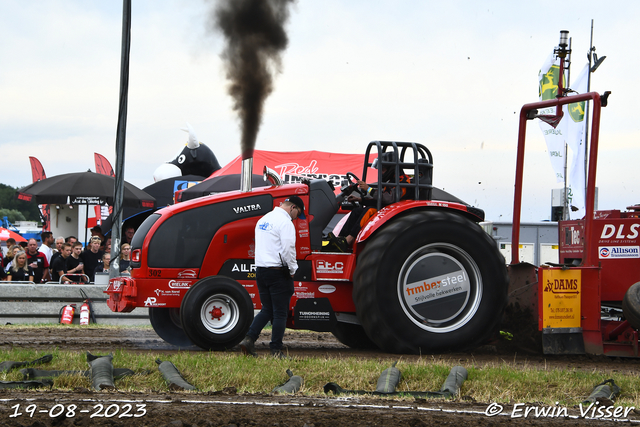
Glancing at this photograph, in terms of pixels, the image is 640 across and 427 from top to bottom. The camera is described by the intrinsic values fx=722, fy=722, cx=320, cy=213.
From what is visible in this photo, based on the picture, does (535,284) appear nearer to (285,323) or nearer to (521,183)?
(521,183)

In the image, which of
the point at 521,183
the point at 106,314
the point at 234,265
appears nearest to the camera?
the point at 234,265

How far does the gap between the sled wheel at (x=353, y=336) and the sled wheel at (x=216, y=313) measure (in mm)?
1644

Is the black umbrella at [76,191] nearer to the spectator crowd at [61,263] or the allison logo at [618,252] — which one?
the spectator crowd at [61,263]

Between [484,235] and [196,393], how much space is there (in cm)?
388

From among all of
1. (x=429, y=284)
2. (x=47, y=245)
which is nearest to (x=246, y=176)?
(x=429, y=284)

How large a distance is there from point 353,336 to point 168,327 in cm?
215

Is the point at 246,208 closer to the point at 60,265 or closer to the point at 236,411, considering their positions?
the point at 236,411

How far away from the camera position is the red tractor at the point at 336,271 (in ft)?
23.7

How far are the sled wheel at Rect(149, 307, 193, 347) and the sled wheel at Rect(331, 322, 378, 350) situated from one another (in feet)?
5.87

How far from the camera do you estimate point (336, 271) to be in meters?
7.64

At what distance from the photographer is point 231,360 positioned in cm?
603

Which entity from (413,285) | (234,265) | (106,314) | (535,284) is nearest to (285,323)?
(234,265)

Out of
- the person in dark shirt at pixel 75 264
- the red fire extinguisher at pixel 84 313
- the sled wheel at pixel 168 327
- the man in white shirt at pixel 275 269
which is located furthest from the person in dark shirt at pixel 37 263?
the man in white shirt at pixel 275 269

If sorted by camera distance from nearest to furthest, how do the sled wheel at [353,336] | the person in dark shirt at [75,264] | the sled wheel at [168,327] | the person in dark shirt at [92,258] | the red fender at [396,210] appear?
the red fender at [396,210] < the sled wheel at [168,327] < the sled wheel at [353,336] < the person in dark shirt at [75,264] < the person in dark shirt at [92,258]
